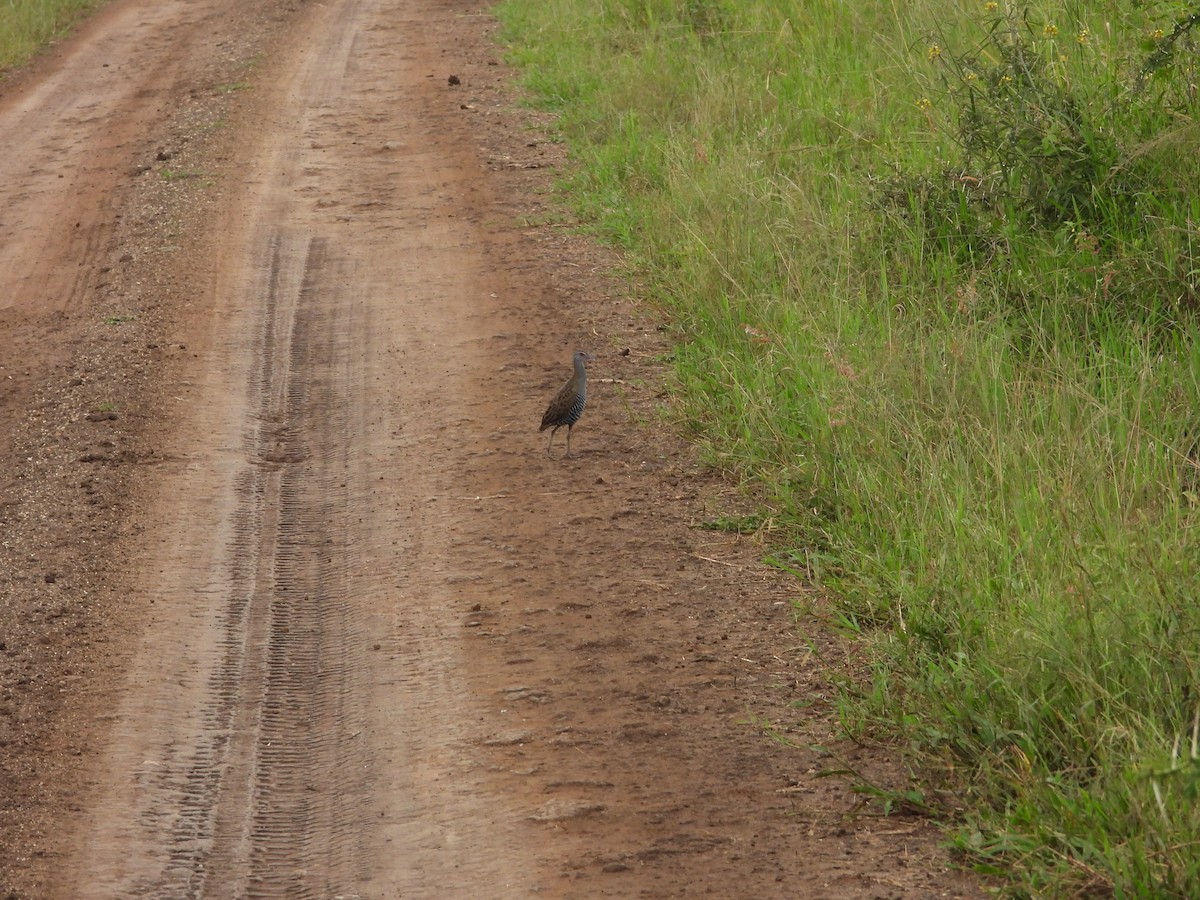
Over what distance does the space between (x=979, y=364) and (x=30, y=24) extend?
15.1m

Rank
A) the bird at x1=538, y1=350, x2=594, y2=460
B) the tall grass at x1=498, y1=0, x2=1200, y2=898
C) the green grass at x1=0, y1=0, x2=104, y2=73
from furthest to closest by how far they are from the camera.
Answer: the green grass at x1=0, y1=0, x2=104, y2=73
the bird at x1=538, y1=350, x2=594, y2=460
the tall grass at x1=498, y1=0, x2=1200, y2=898

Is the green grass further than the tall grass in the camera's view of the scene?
Yes

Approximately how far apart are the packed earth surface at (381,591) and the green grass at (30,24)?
6477mm

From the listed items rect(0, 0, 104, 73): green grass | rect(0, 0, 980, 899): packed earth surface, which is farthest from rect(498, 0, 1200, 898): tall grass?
rect(0, 0, 104, 73): green grass

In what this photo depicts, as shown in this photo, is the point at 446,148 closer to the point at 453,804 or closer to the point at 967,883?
the point at 453,804

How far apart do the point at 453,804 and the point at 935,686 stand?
5.21ft

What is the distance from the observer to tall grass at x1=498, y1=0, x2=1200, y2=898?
4.15 metres

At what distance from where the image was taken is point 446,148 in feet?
38.3

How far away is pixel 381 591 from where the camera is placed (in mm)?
5734

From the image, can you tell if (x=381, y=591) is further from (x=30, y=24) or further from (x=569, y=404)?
(x=30, y=24)

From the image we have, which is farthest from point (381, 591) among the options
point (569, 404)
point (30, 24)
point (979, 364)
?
point (30, 24)

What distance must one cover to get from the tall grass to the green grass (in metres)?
8.89

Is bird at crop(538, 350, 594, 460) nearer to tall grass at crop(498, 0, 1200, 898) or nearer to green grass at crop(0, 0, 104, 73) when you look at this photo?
tall grass at crop(498, 0, 1200, 898)

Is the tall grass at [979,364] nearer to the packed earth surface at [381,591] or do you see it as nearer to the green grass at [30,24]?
the packed earth surface at [381,591]
